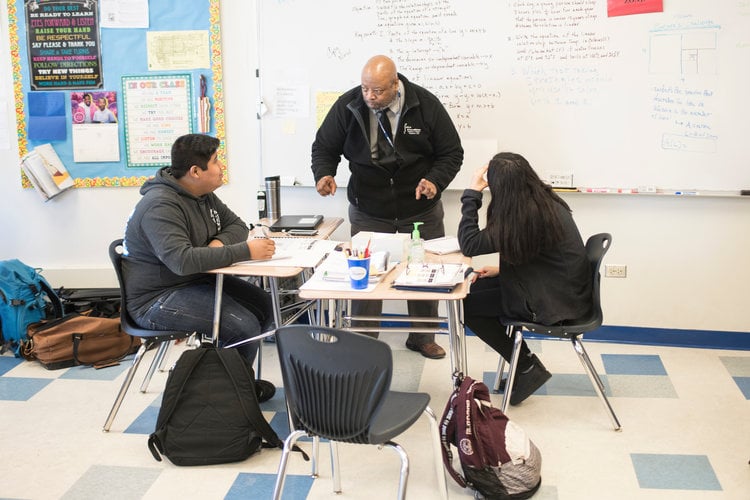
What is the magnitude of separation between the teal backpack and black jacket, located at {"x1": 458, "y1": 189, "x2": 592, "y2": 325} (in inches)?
97.0

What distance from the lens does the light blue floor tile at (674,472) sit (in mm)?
2943

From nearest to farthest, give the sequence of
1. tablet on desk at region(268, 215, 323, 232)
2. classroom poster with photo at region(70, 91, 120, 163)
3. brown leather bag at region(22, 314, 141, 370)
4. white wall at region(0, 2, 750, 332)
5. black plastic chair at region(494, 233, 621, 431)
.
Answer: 1. black plastic chair at region(494, 233, 621, 431)
2. tablet on desk at region(268, 215, 323, 232)
3. brown leather bag at region(22, 314, 141, 370)
4. white wall at region(0, 2, 750, 332)
5. classroom poster with photo at region(70, 91, 120, 163)

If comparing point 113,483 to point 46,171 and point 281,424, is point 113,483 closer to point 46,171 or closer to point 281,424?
point 281,424

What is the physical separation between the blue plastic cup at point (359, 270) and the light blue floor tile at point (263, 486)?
0.73 meters

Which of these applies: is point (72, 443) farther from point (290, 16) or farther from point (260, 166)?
point (290, 16)

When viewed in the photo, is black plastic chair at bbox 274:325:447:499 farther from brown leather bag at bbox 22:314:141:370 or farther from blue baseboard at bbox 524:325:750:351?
blue baseboard at bbox 524:325:750:351

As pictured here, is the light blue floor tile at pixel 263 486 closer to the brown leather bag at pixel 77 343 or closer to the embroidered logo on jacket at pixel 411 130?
the brown leather bag at pixel 77 343

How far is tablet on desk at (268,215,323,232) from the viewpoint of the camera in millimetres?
4004

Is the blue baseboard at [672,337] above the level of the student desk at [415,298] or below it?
below

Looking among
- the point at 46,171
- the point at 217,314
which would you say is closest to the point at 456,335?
the point at 217,314

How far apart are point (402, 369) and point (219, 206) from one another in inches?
47.9

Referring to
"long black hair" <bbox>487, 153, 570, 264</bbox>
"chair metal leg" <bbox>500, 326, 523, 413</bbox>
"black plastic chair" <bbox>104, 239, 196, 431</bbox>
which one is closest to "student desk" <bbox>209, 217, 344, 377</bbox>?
"black plastic chair" <bbox>104, 239, 196, 431</bbox>

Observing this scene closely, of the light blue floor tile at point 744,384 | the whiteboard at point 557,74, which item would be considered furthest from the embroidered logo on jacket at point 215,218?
the light blue floor tile at point 744,384

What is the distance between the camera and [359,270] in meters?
2.99
